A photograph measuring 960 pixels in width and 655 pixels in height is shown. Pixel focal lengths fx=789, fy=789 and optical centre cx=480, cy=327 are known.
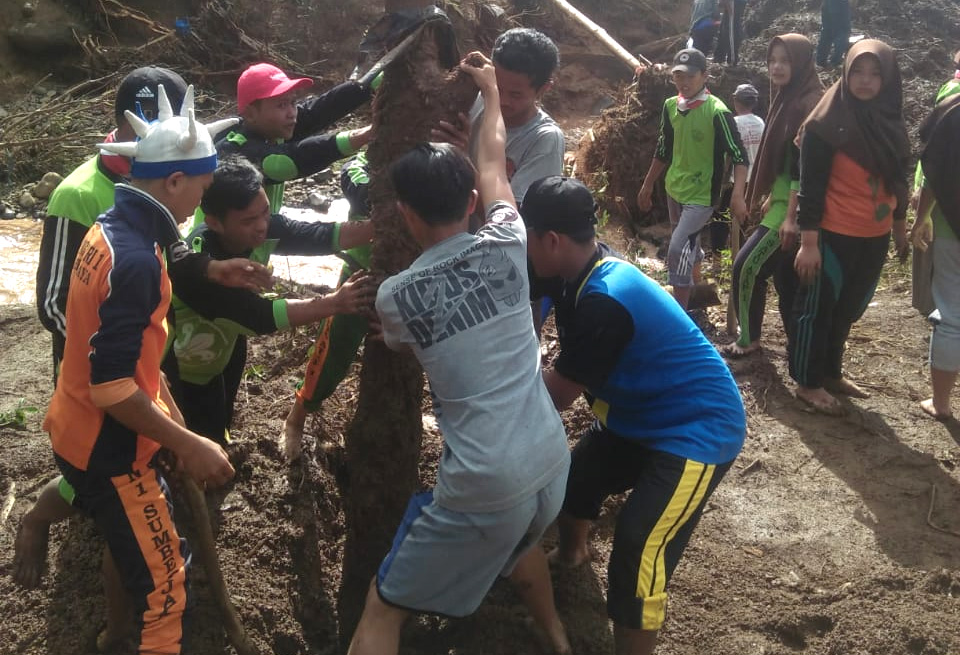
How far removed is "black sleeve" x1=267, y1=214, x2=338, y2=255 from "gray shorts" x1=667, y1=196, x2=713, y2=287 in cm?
301

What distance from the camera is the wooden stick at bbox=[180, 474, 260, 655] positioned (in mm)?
2416

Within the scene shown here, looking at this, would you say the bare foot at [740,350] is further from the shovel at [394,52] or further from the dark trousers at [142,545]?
the dark trousers at [142,545]

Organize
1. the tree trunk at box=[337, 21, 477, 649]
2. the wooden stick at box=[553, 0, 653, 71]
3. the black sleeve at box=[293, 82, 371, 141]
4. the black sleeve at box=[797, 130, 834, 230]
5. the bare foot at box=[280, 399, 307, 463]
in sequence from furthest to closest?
the wooden stick at box=[553, 0, 653, 71] → the black sleeve at box=[797, 130, 834, 230] → the black sleeve at box=[293, 82, 371, 141] → the bare foot at box=[280, 399, 307, 463] → the tree trunk at box=[337, 21, 477, 649]

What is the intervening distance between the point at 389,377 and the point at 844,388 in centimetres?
293

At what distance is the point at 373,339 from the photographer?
275 centimetres

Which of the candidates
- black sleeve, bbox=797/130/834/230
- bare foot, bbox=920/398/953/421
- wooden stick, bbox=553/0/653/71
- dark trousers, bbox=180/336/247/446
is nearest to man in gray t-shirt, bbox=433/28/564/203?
dark trousers, bbox=180/336/247/446

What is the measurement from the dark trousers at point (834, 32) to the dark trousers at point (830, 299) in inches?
264

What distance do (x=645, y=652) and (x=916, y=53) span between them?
11.2 metres

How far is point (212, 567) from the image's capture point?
8.11 feet

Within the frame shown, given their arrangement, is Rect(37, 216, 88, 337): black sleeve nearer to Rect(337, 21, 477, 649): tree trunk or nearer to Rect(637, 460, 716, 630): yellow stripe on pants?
Rect(337, 21, 477, 649): tree trunk

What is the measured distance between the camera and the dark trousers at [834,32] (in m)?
9.72

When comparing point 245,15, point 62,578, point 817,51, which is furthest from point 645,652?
point 245,15

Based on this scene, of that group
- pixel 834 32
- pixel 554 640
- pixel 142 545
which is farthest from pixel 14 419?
pixel 834 32

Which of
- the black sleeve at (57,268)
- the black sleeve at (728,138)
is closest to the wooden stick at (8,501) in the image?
the black sleeve at (57,268)
